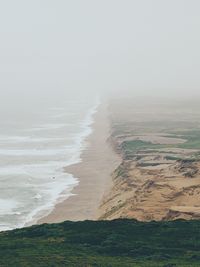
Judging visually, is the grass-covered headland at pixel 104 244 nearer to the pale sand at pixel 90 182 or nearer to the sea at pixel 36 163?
the sea at pixel 36 163

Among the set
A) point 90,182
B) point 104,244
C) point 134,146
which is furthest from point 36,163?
point 104,244

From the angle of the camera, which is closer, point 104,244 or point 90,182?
point 104,244

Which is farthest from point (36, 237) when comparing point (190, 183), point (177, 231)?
point (190, 183)

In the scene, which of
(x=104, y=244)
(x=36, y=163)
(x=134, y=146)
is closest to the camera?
(x=104, y=244)

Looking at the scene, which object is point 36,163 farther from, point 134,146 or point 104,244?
point 104,244

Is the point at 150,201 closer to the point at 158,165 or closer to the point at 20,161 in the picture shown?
the point at 158,165

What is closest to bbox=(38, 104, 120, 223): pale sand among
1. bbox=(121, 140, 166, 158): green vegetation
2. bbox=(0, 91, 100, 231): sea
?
bbox=(0, 91, 100, 231): sea

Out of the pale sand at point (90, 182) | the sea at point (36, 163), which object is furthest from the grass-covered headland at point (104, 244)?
the pale sand at point (90, 182)

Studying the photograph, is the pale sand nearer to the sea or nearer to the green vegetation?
the sea
